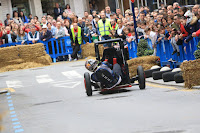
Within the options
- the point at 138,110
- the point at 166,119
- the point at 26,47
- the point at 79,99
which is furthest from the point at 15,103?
the point at 26,47

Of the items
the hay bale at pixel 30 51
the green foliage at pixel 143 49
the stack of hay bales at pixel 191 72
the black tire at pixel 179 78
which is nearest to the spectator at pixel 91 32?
the hay bale at pixel 30 51

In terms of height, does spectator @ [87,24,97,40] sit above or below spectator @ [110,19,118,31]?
Answer: below

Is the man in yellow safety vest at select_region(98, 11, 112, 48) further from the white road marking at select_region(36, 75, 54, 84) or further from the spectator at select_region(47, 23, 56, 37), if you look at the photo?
the white road marking at select_region(36, 75, 54, 84)

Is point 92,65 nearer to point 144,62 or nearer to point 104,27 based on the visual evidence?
point 144,62

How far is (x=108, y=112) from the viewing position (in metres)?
10.1

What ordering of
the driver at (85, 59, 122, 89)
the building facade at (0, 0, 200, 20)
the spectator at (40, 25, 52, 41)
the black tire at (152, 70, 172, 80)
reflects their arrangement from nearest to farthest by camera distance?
the driver at (85, 59, 122, 89) < the black tire at (152, 70, 172, 80) < the spectator at (40, 25, 52, 41) < the building facade at (0, 0, 200, 20)

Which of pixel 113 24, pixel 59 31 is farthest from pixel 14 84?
pixel 59 31

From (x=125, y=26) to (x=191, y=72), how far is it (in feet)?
34.8

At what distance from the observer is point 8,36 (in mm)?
30125

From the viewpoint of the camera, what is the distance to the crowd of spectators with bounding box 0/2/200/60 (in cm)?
1627

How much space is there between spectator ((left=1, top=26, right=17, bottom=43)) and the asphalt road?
12867 millimetres

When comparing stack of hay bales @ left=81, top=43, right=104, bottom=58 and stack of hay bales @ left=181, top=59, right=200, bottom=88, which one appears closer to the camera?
stack of hay bales @ left=181, top=59, right=200, bottom=88

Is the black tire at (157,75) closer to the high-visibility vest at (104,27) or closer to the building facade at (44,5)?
the high-visibility vest at (104,27)

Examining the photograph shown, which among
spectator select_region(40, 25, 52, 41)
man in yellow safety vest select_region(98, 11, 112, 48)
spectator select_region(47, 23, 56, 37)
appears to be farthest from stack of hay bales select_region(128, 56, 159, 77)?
spectator select_region(47, 23, 56, 37)
